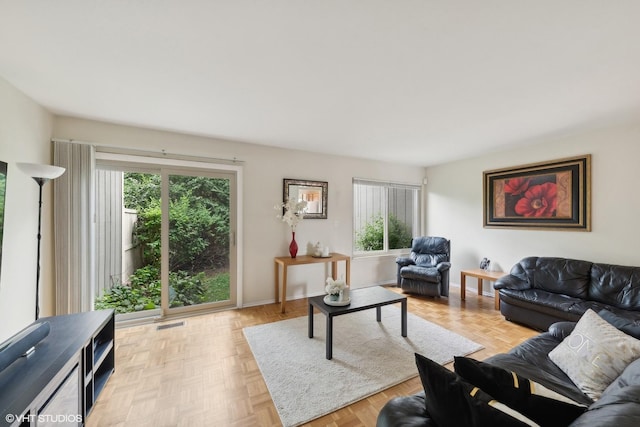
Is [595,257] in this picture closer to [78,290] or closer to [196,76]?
A: [196,76]

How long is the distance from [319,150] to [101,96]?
2.64 metres

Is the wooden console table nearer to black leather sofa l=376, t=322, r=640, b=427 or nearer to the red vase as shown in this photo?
the red vase

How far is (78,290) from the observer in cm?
264

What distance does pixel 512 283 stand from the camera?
3182 millimetres

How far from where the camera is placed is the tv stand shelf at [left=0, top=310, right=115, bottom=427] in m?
1.10

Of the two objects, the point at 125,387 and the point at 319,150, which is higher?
the point at 319,150

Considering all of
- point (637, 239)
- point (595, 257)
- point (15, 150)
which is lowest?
point (595, 257)

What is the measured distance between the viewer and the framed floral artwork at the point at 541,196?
3.23 metres

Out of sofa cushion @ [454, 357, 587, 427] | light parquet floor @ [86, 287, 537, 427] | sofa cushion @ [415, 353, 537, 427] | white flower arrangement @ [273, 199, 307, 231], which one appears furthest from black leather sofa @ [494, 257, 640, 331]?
white flower arrangement @ [273, 199, 307, 231]

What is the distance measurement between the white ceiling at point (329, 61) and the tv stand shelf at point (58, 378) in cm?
186

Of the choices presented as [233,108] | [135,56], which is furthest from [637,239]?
[135,56]

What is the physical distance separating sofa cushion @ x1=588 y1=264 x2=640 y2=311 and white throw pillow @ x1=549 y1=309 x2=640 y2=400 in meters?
1.65

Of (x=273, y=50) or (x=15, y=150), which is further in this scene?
(x=15, y=150)

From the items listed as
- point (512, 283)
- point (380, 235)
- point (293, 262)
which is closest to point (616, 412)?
point (512, 283)
